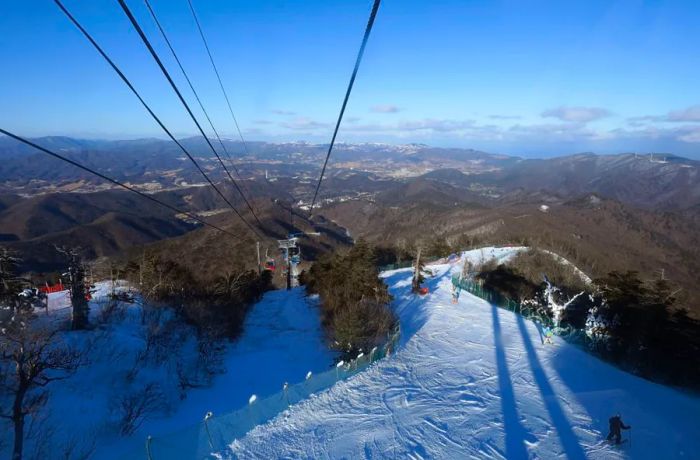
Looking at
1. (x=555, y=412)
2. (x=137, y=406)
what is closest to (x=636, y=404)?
(x=555, y=412)

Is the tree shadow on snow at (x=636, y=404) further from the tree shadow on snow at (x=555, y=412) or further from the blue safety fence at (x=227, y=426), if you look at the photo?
the blue safety fence at (x=227, y=426)

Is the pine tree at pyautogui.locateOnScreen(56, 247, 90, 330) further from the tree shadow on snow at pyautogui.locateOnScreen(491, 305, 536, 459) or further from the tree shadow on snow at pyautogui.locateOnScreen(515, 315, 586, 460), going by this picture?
the tree shadow on snow at pyautogui.locateOnScreen(515, 315, 586, 460)

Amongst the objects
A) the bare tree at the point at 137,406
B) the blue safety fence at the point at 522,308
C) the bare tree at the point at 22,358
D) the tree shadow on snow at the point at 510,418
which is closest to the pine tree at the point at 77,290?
the bare tree at the point at 137,406

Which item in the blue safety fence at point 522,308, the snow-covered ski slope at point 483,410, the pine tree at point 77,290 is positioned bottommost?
the blue safety fence at point 522,308

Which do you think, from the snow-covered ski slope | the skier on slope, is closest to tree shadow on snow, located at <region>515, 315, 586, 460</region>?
the snow-covered ski slope

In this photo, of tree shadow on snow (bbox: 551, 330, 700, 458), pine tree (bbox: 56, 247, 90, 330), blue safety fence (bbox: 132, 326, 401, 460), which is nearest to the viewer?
blue safety fence (bbox: 132, 326, 401, 460)

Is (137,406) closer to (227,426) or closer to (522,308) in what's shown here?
(227,426)
